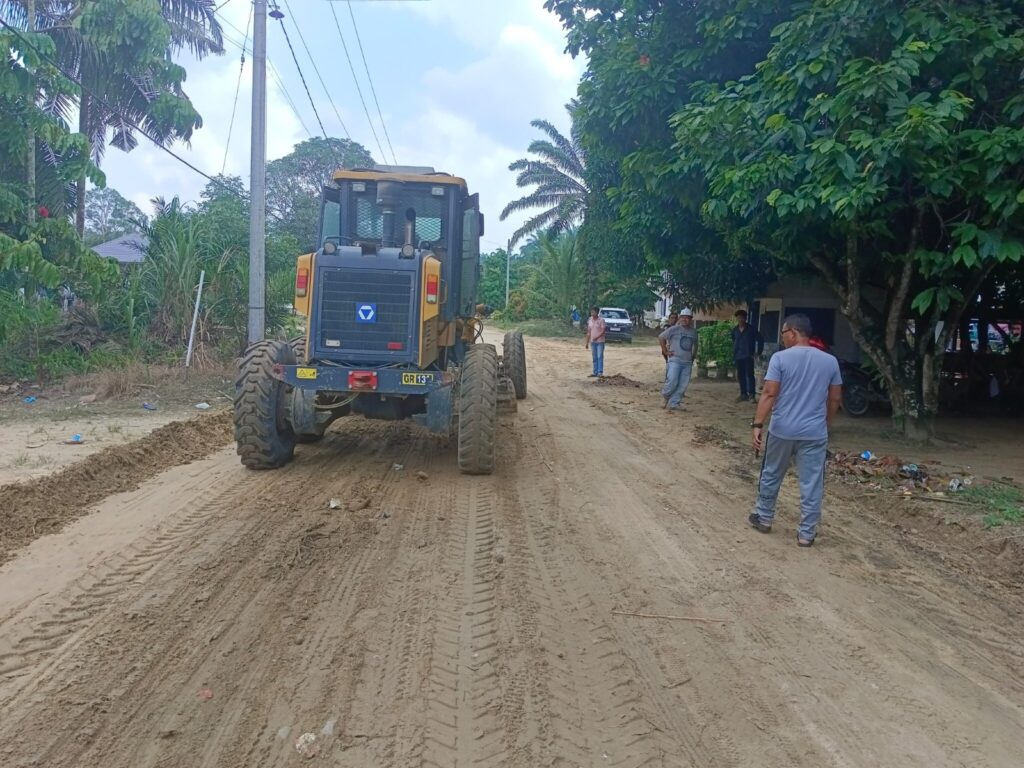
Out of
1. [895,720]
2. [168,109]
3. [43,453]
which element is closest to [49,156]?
[168,109]

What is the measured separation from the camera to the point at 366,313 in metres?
7.86

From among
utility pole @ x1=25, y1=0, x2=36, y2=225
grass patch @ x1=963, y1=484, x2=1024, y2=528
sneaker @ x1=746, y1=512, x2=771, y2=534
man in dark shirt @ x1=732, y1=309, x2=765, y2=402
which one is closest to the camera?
sneaker @ x1=746, y1=512, x2=771, y2=534

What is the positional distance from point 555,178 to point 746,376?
2196 cm

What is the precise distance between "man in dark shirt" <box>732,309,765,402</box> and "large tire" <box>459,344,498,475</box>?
8230mm

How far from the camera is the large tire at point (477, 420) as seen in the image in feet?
25.2

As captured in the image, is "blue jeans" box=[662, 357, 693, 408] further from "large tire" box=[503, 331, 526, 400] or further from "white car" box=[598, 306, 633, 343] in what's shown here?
"white car" box=[598, 306, 633, 343]

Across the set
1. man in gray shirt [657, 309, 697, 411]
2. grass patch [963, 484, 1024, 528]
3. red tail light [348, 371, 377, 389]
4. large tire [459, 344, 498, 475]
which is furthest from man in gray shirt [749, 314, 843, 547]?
man in gray shirt [657, 309, 697, 411]

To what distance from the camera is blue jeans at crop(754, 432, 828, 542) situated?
6.09m

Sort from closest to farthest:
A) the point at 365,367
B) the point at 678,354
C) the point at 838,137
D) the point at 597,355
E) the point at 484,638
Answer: the point at 484,638 < the point at 365,367 < the point at 838,137 < the point at 678,354 < the point at 597,355

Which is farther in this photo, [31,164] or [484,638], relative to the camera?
[31,164]

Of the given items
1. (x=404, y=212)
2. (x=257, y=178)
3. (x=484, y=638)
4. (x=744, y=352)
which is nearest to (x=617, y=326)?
(x=744, y=352)

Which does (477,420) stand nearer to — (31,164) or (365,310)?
(365,310)

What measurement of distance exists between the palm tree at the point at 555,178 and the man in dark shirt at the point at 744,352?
2034cm

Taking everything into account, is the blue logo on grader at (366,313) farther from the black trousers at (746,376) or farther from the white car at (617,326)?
the white car at (617,326)
